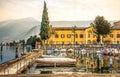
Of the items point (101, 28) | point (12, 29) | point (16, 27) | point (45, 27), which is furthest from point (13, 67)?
point (101, 28)

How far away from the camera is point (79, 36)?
99.2ft

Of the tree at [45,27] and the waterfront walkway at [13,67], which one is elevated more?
the tree at [45,27]

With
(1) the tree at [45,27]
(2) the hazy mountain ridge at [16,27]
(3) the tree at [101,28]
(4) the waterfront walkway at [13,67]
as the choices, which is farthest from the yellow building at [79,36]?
(4) the waterfront walkway at [13,67]

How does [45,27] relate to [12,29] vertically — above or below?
above

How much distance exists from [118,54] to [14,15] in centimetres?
1069

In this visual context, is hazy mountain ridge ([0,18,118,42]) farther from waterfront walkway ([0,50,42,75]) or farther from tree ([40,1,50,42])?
waterfront walkway ([0,50,42,75])

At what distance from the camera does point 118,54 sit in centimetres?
1692

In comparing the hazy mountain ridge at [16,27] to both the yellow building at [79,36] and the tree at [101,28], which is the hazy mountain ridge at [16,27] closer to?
the tree at [101,28]

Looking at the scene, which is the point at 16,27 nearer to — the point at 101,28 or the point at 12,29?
the point at 12,29

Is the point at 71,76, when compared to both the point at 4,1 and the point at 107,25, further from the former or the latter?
the point at 107,25

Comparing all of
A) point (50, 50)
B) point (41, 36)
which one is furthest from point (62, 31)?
point (50, 50)

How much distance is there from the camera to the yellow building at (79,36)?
2900 cm

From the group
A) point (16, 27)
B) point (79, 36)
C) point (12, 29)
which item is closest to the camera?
point (12, 29)

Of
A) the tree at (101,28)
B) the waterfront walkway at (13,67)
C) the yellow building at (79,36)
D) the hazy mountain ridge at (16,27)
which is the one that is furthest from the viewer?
the yellow building at (79,36)
